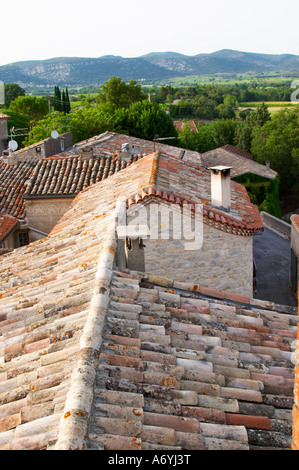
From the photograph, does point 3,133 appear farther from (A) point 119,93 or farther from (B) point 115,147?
(B) point 115,147

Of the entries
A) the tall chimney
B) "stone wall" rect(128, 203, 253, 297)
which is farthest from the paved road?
the tall chimney

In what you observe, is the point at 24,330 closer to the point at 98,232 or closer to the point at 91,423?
the point at 91,423

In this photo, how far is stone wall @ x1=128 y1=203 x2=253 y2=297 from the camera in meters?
9.03

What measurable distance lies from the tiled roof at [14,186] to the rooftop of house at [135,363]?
31.3ft

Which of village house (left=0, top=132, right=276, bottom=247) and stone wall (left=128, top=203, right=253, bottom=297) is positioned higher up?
village house (left=0, top=132, right=276, bottom=247)

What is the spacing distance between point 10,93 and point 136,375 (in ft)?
259

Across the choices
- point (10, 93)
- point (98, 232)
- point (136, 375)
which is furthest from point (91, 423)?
point (10, 93)

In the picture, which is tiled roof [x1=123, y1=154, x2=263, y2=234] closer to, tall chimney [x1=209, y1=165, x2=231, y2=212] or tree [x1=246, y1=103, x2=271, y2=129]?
tall chimney [x1=209, y1=165, x2=231, y2=212]

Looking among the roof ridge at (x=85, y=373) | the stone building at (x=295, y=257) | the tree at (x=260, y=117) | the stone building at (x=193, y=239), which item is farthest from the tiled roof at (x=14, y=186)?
the tree at (x=260, y=117)

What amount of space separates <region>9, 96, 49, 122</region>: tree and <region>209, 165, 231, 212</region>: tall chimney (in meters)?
49.9

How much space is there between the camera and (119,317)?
4758 mm

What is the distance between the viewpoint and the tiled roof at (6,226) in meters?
12.8

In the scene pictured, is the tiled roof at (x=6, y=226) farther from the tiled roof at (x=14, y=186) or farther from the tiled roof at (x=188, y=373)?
the tiled roof at (x=188, y=373)

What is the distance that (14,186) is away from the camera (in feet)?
55.4
